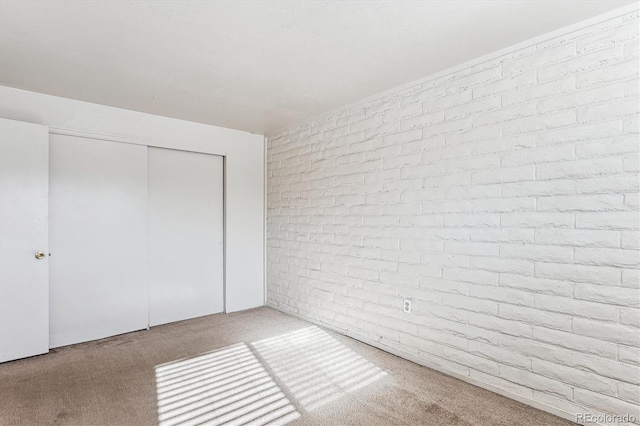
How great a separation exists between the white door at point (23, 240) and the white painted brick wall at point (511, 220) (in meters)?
2.60

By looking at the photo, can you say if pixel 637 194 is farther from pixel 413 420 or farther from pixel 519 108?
pixel 413 420

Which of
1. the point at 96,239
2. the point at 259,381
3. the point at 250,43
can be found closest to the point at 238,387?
the point at 259,381

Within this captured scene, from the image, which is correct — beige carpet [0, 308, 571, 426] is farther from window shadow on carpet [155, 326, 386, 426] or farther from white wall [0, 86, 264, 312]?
white wall [0, 86, 264, 312]

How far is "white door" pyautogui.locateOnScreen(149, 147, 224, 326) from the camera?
3.73m

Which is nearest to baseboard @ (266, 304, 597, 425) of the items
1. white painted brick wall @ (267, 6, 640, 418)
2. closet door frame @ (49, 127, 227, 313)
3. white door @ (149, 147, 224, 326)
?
white painted brick wall @ (267, 6, 640, 418)

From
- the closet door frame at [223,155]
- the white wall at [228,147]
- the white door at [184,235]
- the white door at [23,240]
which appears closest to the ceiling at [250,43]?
the white wall at [228,147]

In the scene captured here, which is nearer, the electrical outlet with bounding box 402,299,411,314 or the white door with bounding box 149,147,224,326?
the electrical outlet with bounding box 402,299,411,314

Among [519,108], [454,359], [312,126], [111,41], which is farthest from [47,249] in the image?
[519,108]

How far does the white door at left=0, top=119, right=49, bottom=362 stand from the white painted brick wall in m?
2.60

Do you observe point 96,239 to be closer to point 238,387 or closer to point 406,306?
point 238,387

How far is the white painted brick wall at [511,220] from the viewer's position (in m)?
1.83

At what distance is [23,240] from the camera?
110 inches

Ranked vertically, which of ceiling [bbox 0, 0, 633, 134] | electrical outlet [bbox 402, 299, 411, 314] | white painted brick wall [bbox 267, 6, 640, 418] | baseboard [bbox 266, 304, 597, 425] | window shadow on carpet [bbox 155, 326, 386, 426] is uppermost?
ceiling [bbox 0, 0, 633, 134]

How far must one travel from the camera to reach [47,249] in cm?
290
